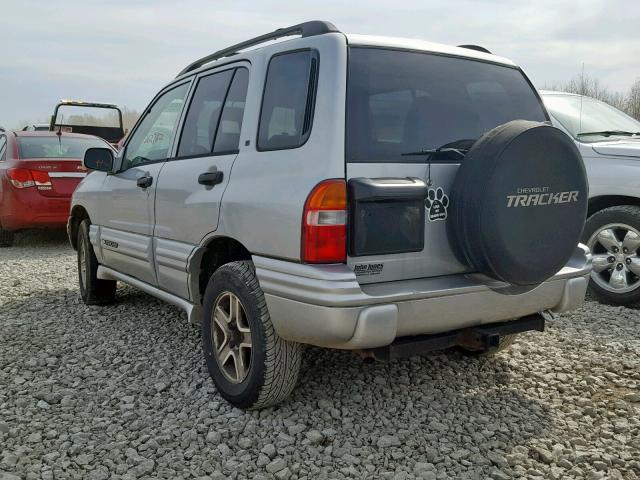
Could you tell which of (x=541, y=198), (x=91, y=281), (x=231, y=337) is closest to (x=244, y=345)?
(x=231, y=337)

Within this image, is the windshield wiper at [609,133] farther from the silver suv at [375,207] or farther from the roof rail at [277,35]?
the roof rail at [277,35]

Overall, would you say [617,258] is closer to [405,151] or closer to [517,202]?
[517,202]

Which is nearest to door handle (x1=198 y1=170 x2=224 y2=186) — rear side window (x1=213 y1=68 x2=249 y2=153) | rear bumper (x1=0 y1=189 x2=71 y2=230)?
rear side window (x1=213 y1=68 x2=249 y2=153)

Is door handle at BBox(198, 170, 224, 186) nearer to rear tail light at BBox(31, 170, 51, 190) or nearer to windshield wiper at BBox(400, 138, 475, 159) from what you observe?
windshield wiper at BBox(400, 138, 475, 159)

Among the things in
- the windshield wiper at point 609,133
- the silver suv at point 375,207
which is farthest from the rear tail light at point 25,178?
the windshield wiper at point 609,133

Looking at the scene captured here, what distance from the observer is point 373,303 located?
2590 mm

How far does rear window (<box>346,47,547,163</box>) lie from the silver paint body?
6 cm

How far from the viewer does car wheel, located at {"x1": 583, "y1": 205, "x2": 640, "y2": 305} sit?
502cm

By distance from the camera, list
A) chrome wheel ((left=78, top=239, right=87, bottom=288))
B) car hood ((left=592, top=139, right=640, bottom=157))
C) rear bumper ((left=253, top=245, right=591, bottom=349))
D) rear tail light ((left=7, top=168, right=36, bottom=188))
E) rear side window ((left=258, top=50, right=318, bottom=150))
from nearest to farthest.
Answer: rear bumper ((left=253, top=245, right=591, bottom=349)), rear side window ((left=258, top=50, right=318, bottom=150)), car hood ((left=592, top=139, right=640, bottom=157)), chrome wheel ((left=78, top=239, right=87, bottom=288)), rear tail light ((left=7, top=168, right=36, bottom=188))

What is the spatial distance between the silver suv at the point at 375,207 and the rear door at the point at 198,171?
0.07 feet

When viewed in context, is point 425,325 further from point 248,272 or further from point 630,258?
point 630,258

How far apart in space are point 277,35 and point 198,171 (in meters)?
0.84

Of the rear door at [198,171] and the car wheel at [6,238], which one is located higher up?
the rear door at [198,171]

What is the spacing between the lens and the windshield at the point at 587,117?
5531 mm
